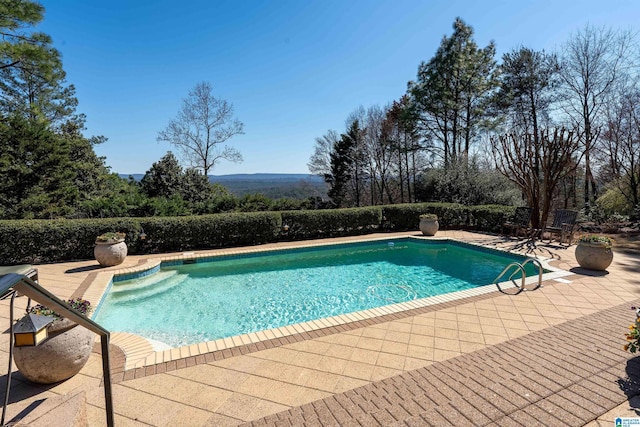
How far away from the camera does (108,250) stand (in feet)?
22.8

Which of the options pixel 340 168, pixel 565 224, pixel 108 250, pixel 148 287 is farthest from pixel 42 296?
pixel 340 168

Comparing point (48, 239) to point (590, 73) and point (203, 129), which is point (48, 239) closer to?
point (203, 129)

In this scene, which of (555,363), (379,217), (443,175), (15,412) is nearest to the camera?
(15,412)

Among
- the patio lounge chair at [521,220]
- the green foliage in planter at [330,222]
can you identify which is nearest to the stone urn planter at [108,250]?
the green foliage in planter at [330,222]

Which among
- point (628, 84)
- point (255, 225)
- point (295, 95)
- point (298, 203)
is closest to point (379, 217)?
point (255, 225)

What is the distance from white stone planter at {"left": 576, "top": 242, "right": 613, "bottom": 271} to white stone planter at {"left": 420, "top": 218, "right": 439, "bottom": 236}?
15.0ft

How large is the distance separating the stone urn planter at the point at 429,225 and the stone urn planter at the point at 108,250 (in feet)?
29.6

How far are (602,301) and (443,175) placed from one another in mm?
12453

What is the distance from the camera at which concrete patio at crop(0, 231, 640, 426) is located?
2.16m

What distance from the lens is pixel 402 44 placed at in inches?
500

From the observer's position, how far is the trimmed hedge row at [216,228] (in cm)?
738

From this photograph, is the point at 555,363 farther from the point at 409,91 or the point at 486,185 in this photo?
the point at 409,91

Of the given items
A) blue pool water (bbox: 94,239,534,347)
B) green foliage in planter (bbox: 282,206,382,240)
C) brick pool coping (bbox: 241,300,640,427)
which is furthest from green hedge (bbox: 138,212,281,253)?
brick pool coping (bbox: 241,300,640,427)

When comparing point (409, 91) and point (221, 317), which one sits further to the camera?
point (409, 91)
